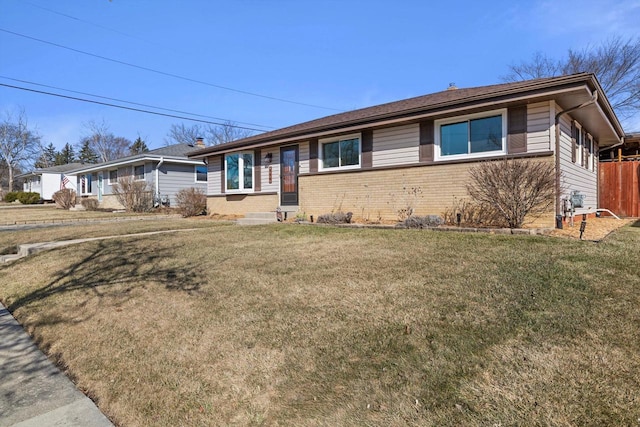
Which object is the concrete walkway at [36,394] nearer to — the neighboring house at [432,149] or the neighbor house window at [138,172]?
the neighboring house at [432,149]

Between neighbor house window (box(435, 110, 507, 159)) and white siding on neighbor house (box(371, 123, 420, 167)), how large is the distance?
0.66 metres

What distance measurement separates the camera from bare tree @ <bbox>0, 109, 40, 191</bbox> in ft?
149

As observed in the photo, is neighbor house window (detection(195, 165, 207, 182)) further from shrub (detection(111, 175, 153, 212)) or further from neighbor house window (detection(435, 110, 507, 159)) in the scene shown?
neighbor house window (detection(435, 110, 507, 159))

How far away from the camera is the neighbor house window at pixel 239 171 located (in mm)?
14711

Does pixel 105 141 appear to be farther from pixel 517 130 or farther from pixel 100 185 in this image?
pixel 517 130

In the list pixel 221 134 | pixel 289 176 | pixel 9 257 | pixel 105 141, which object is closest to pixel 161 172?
pixel 289 176

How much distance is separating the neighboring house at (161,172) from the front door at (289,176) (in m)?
10.2

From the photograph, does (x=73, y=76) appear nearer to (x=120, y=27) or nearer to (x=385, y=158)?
(x=120, y=27)

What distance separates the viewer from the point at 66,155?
67688mm

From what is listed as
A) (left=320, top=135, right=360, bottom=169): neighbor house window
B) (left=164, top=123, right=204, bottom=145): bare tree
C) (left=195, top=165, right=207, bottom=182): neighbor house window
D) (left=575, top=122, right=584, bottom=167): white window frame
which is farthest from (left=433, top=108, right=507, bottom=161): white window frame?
(left=164, top=123, right=204, bottom=145): bare tree

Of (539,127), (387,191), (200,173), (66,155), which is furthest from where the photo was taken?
(66,155)

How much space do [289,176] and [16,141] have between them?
52221 millimetres

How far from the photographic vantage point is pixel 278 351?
2658mm

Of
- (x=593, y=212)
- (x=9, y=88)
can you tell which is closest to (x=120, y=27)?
(x=9, y=88)
